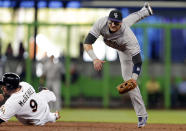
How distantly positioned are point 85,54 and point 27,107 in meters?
9.09

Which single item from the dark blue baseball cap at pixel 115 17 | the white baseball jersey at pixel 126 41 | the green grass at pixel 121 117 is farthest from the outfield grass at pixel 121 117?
the dark blue baseball cap at pixel 115 17

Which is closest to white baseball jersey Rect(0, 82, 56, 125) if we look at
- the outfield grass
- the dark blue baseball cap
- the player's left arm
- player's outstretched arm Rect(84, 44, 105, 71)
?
player's outstretched arm Rect(84, 44, 105, 71)

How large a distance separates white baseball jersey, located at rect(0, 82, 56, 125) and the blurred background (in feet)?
27.1

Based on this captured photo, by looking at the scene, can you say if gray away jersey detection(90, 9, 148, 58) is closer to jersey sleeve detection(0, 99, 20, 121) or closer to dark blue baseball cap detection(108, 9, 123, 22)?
dark blue baseball cap detection(108, 9, 123, 22)

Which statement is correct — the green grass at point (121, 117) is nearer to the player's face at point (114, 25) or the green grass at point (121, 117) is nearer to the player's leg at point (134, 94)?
the player's leg at point (134, 94)

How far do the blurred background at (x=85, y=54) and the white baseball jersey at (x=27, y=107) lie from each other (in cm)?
825

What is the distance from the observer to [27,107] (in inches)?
296

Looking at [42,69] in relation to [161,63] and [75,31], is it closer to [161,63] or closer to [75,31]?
[75,31]

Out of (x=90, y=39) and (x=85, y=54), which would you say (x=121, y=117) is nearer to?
(x=85, y=54)

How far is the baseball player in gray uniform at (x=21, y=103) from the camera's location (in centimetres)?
726

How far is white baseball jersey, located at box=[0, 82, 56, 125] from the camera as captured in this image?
23.8 ft

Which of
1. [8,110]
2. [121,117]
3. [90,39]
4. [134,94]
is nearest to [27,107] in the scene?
[8,110]

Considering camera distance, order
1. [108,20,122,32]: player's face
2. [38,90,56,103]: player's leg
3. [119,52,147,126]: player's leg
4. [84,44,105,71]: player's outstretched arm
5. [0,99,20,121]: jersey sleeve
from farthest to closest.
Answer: [38,90,56,103]: player's leg → [119,52,147,126]: player's leg → [108,20,122,32]: player's face → [84,44,105,71]: player's outstretched arm → [0,99,20,121]: jersey sleeve

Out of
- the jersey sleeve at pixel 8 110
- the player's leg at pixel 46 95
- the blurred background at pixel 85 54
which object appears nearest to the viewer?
the jersey sleeve at pixel 8 110
